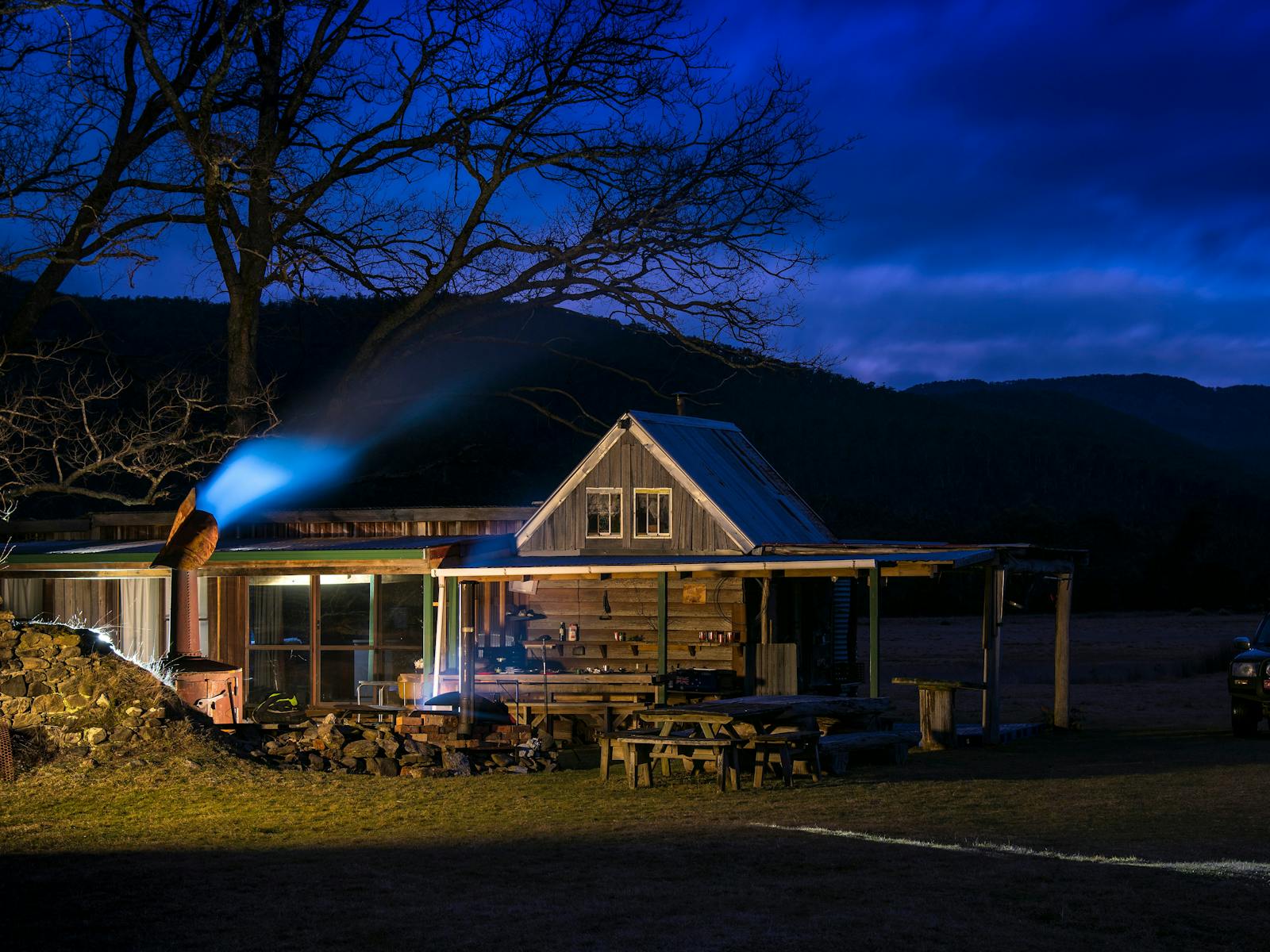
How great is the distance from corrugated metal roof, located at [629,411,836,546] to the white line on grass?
35.0ft

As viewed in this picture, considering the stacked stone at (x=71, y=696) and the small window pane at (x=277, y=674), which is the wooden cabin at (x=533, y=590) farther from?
the stacked stone at (x=71, y=696)

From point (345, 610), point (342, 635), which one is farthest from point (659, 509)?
point (342, 635)

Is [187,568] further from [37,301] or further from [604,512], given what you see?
[37,301]

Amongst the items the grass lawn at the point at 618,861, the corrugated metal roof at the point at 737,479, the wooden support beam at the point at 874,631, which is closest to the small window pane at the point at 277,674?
the corrugated metal roof at the point at 737,479

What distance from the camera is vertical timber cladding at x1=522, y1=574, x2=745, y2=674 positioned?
22734 millimetres

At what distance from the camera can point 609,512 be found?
23203mm

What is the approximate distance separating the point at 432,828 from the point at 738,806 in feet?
9.32

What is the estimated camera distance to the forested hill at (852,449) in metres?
54.3

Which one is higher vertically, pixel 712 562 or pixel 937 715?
pixel 712 562

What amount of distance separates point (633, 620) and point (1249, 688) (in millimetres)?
8833

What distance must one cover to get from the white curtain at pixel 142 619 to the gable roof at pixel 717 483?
5.41 metres

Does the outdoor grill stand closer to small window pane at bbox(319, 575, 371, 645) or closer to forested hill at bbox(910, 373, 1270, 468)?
small window pane at bbox(319, 575, 371, 645)

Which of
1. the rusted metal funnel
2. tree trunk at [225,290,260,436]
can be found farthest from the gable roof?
tree trunk at [225,290,260,436]

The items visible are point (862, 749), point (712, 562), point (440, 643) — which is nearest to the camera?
point (862, 749)
